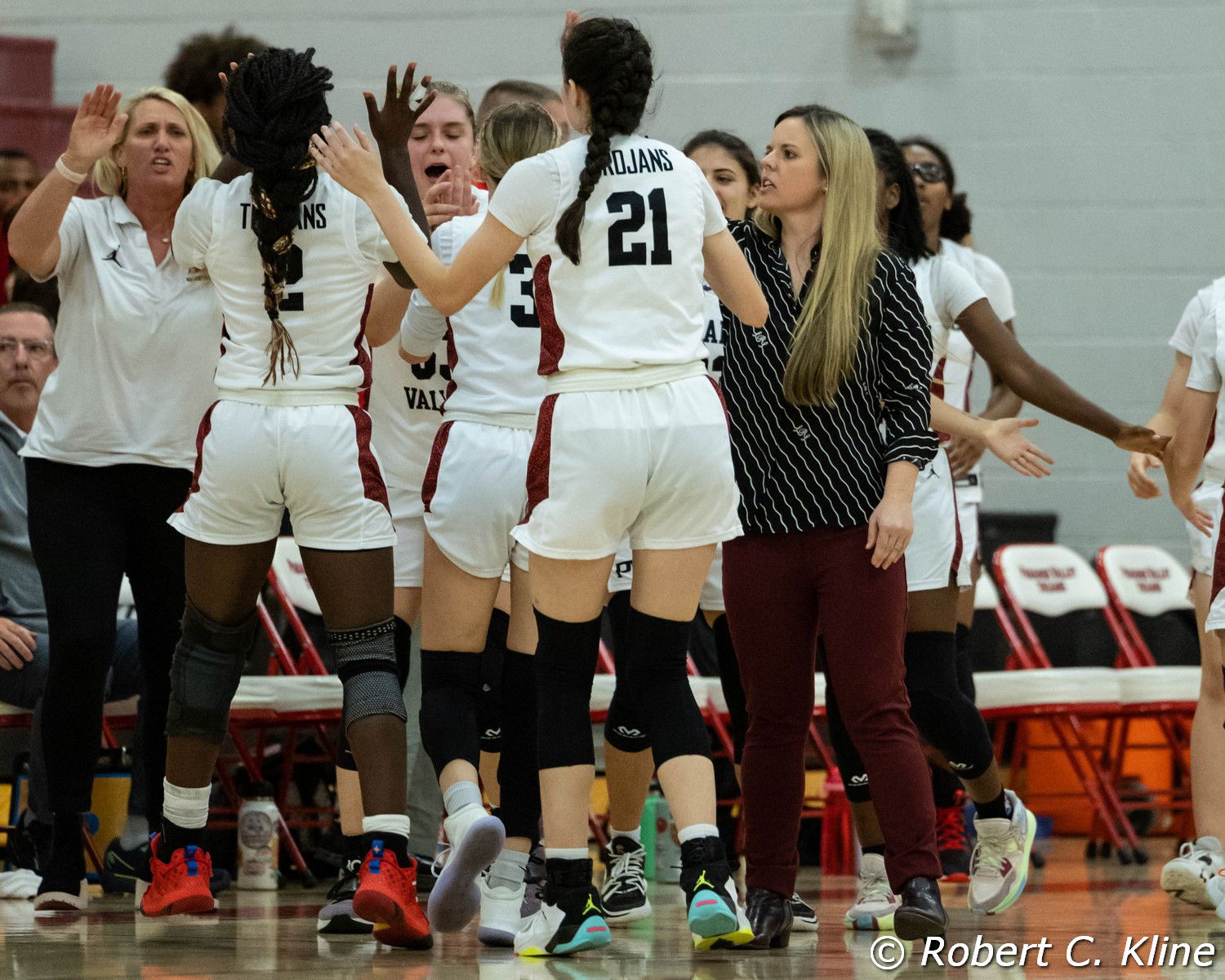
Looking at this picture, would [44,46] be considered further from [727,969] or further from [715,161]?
[727,969]

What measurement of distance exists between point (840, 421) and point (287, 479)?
1.05 m

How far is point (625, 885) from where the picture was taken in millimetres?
3844

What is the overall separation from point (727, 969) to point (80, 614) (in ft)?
5.82

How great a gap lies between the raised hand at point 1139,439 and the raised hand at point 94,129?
2242 millimetres

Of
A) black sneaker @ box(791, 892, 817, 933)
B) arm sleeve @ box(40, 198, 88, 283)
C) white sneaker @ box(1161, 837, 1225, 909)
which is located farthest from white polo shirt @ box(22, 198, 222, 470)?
white sneaker @ box(1161, 837, 1225, 909)

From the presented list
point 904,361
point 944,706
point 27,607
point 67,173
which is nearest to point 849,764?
point 944,706

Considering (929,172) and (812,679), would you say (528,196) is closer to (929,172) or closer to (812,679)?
(812,679)

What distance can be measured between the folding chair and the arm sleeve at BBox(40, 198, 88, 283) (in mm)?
3109

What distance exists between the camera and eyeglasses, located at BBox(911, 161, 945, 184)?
190 inches

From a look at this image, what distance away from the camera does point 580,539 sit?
3.04 m

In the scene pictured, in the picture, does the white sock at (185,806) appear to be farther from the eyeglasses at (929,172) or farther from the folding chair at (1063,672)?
the folding chair at (1063,672)

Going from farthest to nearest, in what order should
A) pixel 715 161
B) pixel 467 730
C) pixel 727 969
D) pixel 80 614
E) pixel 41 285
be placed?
pixel 41 285
pixel 715 161
pixel 80 614
pixel 467 730
pixel 727 969

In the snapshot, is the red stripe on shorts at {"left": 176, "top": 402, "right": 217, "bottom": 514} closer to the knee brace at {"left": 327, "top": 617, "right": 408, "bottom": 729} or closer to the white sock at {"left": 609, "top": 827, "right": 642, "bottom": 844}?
the knee brace at {"left": 327, "top": 617, "right": 408, "bottom": 729}

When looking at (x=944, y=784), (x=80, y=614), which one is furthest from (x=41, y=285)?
(x=944, y=784)
